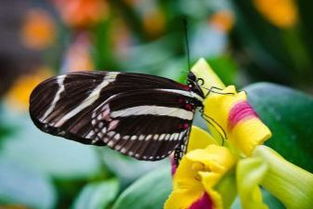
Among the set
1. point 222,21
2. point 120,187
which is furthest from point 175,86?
point 222,21

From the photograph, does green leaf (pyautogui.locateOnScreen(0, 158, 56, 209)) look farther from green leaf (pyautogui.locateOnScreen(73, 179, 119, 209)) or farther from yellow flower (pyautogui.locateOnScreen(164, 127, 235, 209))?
yellow flower (pyautogui.locateOnScreen(164, 127, 235, 209))

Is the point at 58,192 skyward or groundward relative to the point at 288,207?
groundward

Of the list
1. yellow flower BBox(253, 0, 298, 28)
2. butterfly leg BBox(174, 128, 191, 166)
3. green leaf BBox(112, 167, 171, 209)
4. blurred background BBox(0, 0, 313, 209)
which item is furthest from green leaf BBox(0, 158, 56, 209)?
yellow flower BBox(253, 0, 298, 28)

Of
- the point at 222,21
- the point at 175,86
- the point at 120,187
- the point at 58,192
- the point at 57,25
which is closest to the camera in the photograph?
the point at 175,86

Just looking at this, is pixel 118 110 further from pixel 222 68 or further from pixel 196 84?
pixel 222 68

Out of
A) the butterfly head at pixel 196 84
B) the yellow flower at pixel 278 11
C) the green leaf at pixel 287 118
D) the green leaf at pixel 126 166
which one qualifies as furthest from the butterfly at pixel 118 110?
the yellow flower at pixel 278 11

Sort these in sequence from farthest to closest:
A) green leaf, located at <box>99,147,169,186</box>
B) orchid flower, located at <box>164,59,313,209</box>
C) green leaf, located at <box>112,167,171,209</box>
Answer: green leaf, located at <box>99,147,169,186</box>
green leaf, located at <box>112,167,171,209</box>
orchid flower, located at <box>164,59,313,209</box>

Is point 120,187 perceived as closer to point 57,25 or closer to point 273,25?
point 273,25

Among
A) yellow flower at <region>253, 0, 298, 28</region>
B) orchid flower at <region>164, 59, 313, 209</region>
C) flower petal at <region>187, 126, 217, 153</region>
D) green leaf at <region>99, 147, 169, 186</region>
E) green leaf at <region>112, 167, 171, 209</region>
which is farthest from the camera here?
yellow flower at <region>253, 0, 298, 28</region>
